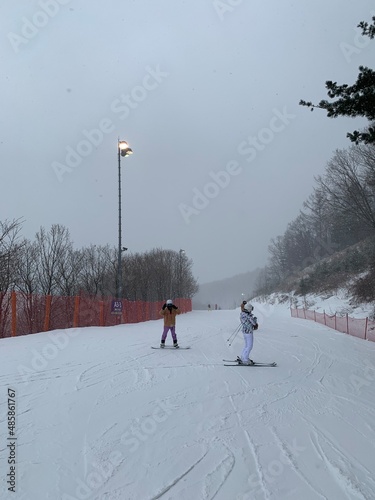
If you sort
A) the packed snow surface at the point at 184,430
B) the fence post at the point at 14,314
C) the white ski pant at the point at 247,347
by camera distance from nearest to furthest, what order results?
the packed snow surface at the point at 184,430 → the white ski pant at the point at 247,347 → the fence post at the point at 14,314

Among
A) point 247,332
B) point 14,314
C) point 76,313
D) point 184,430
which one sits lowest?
point 184,430

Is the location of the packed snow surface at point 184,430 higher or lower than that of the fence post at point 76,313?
lower

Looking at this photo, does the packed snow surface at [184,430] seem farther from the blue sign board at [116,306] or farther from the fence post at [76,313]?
the blue sign board at [116,306]

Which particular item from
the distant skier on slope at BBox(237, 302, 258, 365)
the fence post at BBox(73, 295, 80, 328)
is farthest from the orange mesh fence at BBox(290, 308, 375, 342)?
the fence post at BBox(73, 295, 80, 328)

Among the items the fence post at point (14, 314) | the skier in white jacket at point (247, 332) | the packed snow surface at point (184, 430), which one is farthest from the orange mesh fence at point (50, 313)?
the skier in white jacket at point (247, 332)

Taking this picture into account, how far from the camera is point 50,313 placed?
1683cm

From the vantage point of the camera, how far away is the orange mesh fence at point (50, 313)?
578 inches

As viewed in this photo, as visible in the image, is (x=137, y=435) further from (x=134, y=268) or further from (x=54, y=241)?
(x=134, y=268)

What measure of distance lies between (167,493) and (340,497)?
1.61 metres

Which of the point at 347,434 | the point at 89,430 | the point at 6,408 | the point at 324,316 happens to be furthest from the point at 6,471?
the point at 324,316

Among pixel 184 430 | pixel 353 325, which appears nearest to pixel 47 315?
pixel 184 430

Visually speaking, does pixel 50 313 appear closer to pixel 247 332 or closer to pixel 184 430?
pixel 247 332

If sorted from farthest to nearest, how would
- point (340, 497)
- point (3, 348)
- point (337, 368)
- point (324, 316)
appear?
point (324, 316)
point (3, 348)
point (337, 368)
point (340, 497)

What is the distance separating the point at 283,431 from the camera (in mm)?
5031
